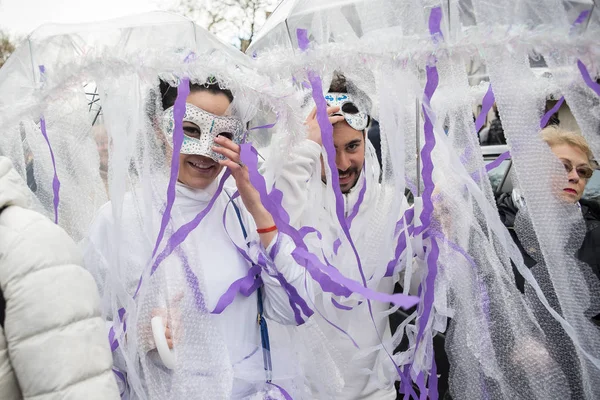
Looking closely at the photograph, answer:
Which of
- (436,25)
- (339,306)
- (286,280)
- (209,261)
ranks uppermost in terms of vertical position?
(436,25)

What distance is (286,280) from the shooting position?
178 cm

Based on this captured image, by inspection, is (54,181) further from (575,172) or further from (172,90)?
(575,172)

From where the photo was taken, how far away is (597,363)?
57.6 inches

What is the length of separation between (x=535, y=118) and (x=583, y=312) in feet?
1.83

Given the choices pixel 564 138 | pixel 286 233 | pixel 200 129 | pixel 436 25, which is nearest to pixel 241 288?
pixel 286 233

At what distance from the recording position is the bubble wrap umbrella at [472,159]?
1385 mm

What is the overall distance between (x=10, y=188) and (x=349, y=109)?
4.05 feet

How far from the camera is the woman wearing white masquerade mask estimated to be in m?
1.59

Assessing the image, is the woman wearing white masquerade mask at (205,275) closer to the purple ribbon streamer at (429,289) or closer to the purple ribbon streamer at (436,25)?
the purple ribbon streamer at (429,289)

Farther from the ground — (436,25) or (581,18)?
(436,25)

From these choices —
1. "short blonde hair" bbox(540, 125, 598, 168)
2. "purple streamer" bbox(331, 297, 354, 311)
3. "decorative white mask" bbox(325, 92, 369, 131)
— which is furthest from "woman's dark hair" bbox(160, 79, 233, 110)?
"short blonde hair" bbox(540, 125, 598, 168)

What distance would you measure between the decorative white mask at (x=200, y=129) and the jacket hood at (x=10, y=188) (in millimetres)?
510

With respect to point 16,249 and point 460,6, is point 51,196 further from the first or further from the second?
point 460,6

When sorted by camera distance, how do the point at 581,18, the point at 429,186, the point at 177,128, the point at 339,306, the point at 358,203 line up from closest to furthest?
the point at 581,18 → the point at 177,128 → the point at 429,186 → the point at 339,306 → the point at 358,203
